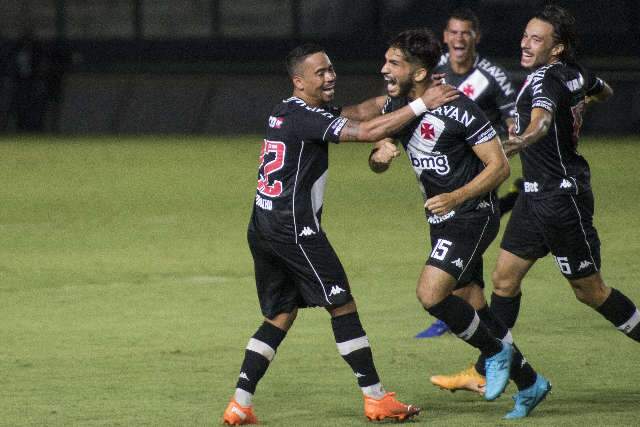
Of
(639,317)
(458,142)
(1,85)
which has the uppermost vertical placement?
(458,142)

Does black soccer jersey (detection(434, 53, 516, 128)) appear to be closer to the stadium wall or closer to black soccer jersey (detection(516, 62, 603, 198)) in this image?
black soccer jersey (detection(516, 62, 603, 198))

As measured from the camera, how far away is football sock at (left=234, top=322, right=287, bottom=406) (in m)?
6.64

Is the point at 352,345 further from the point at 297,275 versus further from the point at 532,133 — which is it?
the point at 532,133

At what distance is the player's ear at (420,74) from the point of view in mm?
6758

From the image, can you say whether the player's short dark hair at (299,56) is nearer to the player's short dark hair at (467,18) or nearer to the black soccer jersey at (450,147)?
the black soccer jersey at (450,147)

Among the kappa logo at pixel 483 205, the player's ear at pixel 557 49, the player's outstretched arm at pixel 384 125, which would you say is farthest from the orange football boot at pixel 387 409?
the player's ear at pixel 557 49

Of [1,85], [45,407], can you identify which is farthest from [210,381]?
Answer: [1,85]

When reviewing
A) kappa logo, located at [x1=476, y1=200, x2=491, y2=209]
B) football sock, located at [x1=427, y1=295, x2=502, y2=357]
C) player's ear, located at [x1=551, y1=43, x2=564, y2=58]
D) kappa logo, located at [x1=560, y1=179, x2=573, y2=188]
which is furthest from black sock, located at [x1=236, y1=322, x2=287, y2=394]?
player's ear, located at [x1=551, y1=43, x2=564, y2=58]

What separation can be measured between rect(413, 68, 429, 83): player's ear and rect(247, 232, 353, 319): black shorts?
0.93 m

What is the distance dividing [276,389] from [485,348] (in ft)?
4.24

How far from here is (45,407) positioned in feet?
22.8

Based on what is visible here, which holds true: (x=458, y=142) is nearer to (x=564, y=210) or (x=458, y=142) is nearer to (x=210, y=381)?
(x=564, y=210)

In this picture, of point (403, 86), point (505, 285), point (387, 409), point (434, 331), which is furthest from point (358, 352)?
point (434, 331)

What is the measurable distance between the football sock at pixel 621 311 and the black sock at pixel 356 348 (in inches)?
62.9
